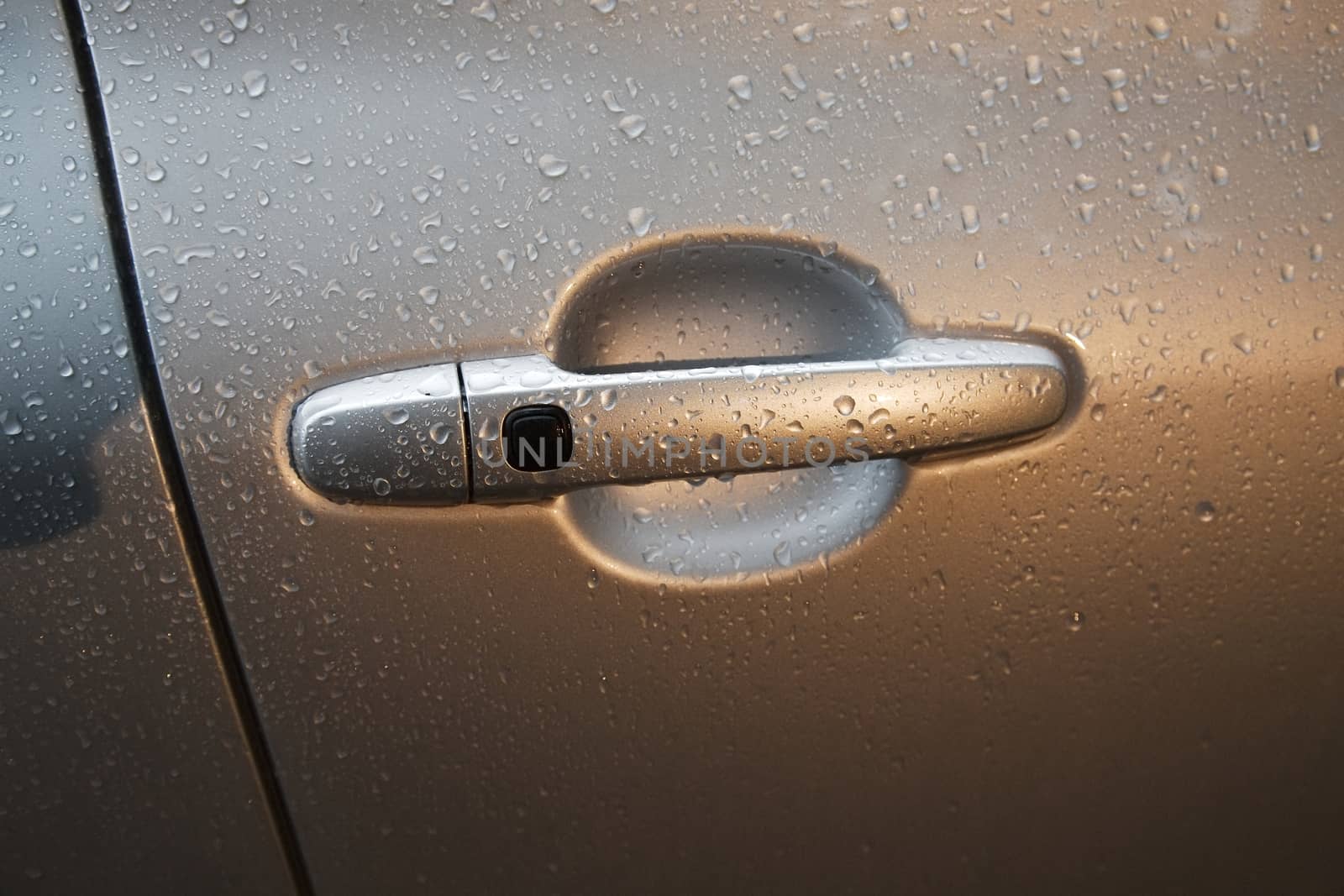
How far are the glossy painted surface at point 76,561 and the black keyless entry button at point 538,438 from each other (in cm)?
23

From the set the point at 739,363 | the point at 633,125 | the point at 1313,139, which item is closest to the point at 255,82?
the point at 633,125

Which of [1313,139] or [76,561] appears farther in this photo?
[1313,139]

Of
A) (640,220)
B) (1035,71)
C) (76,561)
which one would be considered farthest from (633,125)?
(76,561)

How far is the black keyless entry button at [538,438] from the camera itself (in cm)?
67

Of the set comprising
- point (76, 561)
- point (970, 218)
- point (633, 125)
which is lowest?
point (76, 561)

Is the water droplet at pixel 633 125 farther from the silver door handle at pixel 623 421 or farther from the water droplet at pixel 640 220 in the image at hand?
the silver door handle at pixel 623 421

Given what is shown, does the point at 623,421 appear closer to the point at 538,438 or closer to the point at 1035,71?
the point at 538,438

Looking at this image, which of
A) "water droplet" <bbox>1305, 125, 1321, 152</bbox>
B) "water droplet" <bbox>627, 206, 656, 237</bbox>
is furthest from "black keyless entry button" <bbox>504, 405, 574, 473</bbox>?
"water droplet" <bbox>1305, 125, 1321, 152</bbox>

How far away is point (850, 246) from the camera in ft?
2.39

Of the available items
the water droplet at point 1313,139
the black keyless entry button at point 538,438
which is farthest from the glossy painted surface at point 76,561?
the water droplet at point 1313,139

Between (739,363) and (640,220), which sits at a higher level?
(640,220)

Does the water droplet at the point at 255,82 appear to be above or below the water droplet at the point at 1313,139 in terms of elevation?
above

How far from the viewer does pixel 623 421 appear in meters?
0.68

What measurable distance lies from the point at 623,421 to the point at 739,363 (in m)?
0.10
